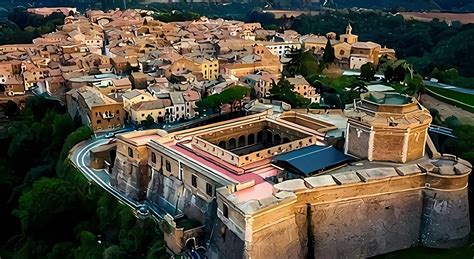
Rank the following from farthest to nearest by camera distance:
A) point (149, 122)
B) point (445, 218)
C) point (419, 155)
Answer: point (149, 122), point (419, 155), point (445, 218)

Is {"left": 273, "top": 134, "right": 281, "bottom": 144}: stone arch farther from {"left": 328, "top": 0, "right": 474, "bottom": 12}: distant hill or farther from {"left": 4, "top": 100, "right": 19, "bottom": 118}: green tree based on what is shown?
{"left": 328, "top": 0, "right": 474, "bottom": 12}: distant hill

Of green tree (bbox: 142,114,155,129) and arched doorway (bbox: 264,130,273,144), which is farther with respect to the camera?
green tree (bbox: 142,114,155,129)

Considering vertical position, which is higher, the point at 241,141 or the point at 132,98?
the point at 132,98

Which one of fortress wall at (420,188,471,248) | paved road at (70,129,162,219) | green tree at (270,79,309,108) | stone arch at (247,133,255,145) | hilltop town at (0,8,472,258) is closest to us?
hilltop town at (0,8,472,258)

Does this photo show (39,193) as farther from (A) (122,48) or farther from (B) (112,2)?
(B) (112,2)

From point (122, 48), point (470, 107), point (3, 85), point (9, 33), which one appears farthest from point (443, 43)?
point (9, 33)

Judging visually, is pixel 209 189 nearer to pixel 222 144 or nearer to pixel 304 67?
pixel 222 144

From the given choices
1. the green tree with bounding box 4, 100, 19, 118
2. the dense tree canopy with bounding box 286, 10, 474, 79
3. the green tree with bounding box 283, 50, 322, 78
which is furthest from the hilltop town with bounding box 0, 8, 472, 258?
the dense tree canopy with bounding box 286, 10, 474, 79

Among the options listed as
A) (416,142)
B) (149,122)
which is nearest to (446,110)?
(416,142)
